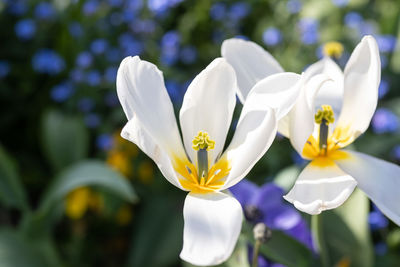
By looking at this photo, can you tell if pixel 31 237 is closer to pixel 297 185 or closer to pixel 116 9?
pixel 297 185

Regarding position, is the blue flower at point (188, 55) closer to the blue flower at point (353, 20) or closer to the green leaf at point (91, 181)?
the blue flower at point (353, 20)

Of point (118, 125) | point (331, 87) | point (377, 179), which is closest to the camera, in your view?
point (377, 179)

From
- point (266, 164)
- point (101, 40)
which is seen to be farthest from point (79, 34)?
point (266, 164)

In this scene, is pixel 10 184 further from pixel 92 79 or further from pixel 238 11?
pixel 238 11

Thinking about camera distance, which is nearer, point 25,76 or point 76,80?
point 76,80

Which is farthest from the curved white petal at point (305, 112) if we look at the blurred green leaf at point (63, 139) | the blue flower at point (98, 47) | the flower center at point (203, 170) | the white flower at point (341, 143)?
the blue flower at point (98, 47)

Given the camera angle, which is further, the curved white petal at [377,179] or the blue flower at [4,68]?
the blue flower at [4,68]

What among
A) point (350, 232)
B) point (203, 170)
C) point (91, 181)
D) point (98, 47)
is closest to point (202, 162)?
point (203, 170)
